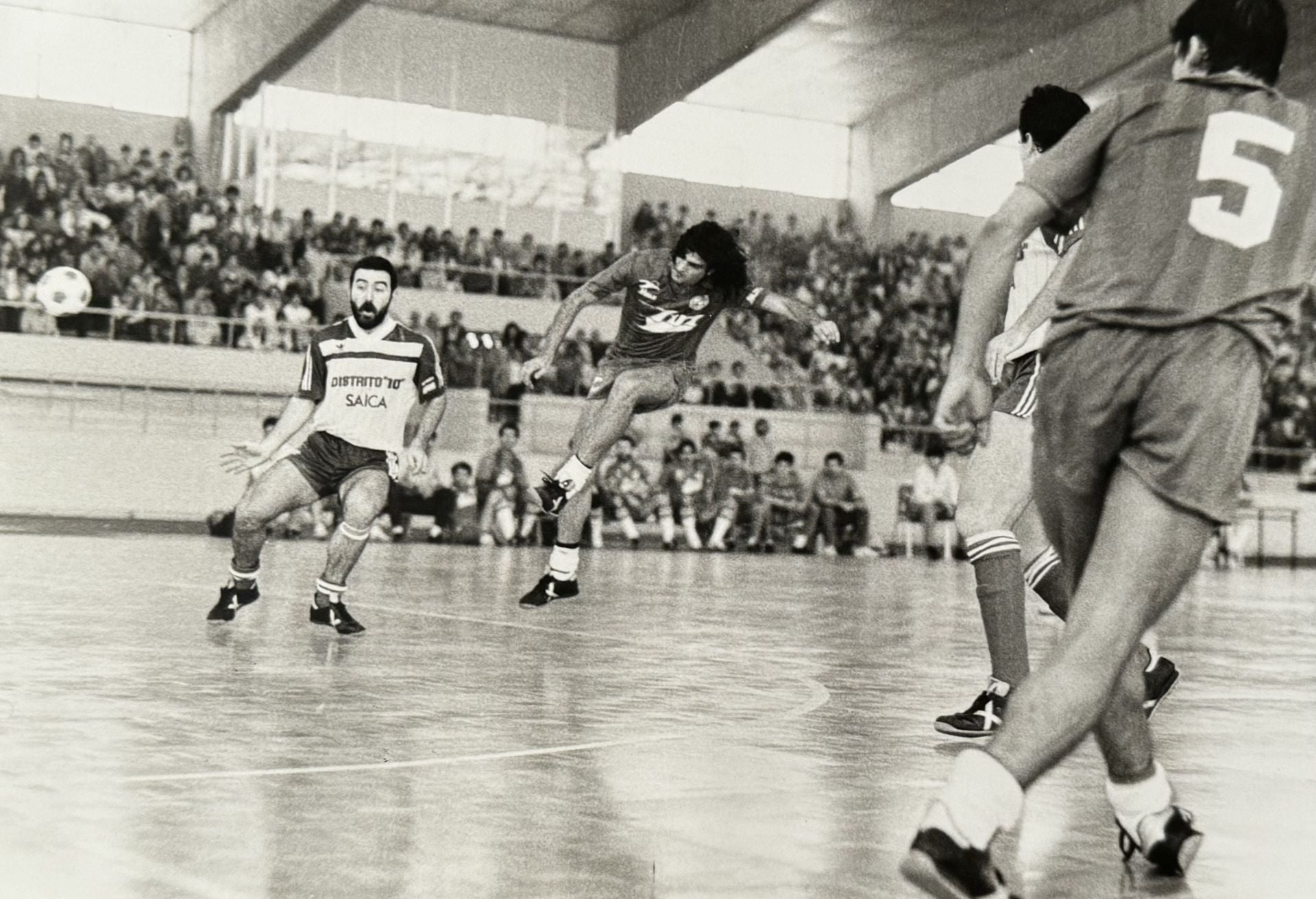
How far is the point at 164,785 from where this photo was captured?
14.8ft

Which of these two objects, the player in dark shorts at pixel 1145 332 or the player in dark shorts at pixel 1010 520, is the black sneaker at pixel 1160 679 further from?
the player in dark shorts at pixel 1145 332

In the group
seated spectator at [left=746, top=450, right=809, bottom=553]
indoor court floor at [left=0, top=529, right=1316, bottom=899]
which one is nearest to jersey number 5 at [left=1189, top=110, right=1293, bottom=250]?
indoor court floor at [left=0, top=529, right=1316, bottom=899]

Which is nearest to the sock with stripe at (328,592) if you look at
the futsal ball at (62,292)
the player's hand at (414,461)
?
the player's hand at (414,461)

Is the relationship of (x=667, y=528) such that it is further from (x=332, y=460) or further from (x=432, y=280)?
(x=332, y=460)

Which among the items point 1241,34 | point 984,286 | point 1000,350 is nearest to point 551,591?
point 1000,350

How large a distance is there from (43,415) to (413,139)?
1300 cm

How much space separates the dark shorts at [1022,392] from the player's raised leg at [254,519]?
4.11m

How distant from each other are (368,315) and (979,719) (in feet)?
14.4

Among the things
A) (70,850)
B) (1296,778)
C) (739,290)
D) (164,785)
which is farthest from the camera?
(739,290)

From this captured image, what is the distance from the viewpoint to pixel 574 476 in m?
10.0

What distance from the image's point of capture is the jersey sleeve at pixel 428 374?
933cm

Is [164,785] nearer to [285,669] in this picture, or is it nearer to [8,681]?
[8,681]

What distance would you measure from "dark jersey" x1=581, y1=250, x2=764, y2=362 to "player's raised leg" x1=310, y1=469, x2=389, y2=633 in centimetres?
177

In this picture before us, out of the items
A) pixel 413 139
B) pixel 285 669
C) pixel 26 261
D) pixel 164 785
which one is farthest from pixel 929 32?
pixel 164 785
